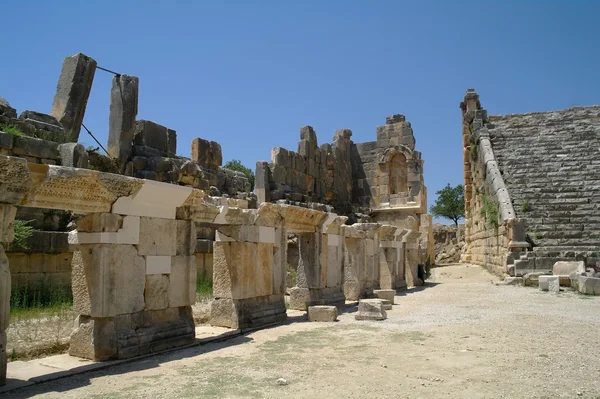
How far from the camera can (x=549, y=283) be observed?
42.9 feet

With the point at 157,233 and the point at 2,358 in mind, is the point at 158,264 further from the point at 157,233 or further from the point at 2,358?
the point at 2,358

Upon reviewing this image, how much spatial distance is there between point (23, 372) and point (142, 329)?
4.62 ft

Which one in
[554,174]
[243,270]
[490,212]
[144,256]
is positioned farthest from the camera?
[554,174]

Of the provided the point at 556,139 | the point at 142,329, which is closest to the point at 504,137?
the point at 556,139

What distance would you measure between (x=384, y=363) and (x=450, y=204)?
48.7 metres

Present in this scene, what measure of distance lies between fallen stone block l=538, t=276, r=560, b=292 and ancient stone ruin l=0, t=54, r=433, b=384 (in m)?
3.90

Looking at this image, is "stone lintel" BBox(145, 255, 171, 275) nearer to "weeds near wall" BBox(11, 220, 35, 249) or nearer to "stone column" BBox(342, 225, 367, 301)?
"weeds near wall" BBox(11, 220, 35, 249)

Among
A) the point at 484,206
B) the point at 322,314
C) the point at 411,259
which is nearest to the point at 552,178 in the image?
the point at 484,206

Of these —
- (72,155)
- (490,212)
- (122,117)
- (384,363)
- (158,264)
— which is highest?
(122,117)

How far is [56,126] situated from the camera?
10945 mm

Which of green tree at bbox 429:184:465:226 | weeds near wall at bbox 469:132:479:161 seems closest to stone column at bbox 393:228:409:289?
weeds near wall at bbox 469:132:479:161

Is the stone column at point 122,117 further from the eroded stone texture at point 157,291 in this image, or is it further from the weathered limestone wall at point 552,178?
the weathered limestone wall at point 552,178

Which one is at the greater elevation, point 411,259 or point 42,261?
point 42,261

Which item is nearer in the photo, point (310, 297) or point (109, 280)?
point (109, 280)
